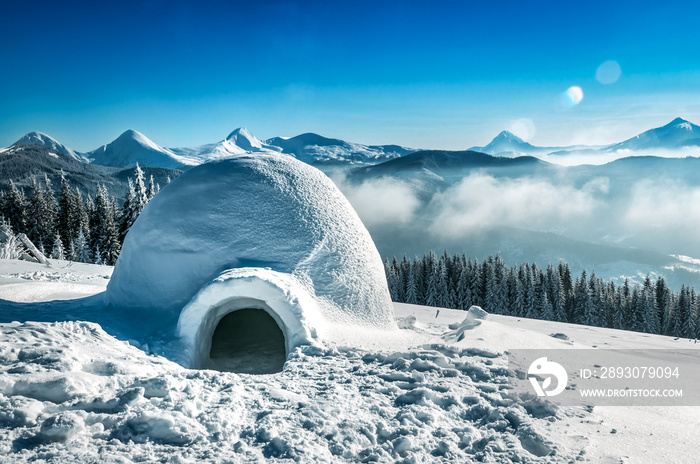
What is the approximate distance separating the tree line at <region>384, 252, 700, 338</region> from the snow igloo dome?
4172cm

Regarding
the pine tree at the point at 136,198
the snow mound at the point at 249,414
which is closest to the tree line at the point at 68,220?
the pine tree at the point at 136,198

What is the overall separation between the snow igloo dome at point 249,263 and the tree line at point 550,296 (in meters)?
41.7

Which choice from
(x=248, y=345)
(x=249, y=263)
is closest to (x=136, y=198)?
(x=248, y=345)

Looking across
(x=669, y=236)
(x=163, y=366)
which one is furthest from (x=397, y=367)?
(x=669, y=236)

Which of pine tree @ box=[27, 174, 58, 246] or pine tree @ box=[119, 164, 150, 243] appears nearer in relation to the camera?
pine tree @ box=[119, 164, 150, 243]

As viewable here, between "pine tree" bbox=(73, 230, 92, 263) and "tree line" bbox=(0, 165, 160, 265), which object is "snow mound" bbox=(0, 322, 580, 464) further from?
"tree line" bbox=(0, 165, 160, 265)

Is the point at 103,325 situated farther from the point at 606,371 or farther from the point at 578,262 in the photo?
the point at 578,262

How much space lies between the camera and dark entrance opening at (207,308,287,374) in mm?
7841

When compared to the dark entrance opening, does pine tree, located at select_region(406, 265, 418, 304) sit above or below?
below

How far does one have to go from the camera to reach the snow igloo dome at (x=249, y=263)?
639 centimetres

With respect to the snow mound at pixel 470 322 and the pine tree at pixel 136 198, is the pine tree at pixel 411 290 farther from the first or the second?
the snow mound at pixel 470 322

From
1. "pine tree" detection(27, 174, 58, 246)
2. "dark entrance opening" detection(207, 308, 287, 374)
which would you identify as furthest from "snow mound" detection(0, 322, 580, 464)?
"pine tree" detection(27, 174, 58, 246)

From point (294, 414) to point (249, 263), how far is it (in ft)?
12.2

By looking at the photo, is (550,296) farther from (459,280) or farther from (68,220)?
(68,220)
